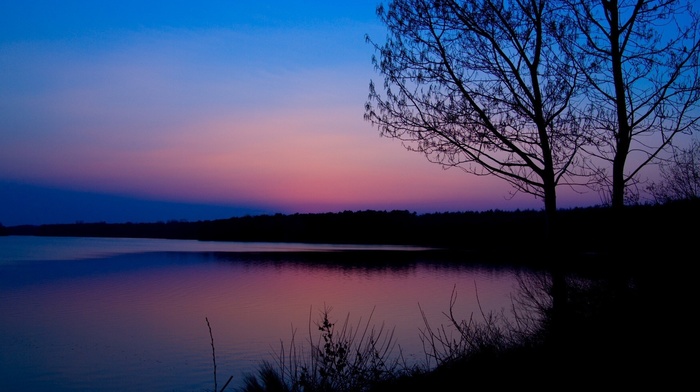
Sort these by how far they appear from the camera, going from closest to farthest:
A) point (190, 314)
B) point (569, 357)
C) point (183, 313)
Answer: point (569, 357)
point (190, 314)
point (183, 313)

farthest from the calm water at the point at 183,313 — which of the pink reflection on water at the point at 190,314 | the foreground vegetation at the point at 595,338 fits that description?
the foreground vegetation at the point at 595,338

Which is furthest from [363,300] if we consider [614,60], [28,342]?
[614,60]

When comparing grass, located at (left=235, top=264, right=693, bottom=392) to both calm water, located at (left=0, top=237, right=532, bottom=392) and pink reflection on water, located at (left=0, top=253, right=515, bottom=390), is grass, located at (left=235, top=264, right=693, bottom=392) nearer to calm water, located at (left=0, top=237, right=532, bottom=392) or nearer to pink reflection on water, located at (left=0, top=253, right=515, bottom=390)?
calm water, located at (left=0, top=237, right=532, bottom=392)

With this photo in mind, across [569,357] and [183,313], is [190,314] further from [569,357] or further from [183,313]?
[569,357]

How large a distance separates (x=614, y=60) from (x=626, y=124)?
79cm

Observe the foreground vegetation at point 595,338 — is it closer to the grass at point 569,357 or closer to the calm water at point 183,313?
the grass at point 569,357

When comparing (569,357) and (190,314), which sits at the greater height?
(569,357)

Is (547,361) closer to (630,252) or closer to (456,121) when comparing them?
(630,252)

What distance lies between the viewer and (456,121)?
756 cm

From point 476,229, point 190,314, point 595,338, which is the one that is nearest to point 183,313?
point 190,314

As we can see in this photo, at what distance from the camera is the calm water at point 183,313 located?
977 cm

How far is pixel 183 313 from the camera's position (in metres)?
15.6

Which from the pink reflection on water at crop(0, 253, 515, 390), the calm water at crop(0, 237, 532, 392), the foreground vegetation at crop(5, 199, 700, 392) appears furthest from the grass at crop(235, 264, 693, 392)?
the pink reflection on water at crop(0, 253, 515, 390)

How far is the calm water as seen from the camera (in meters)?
9.77
